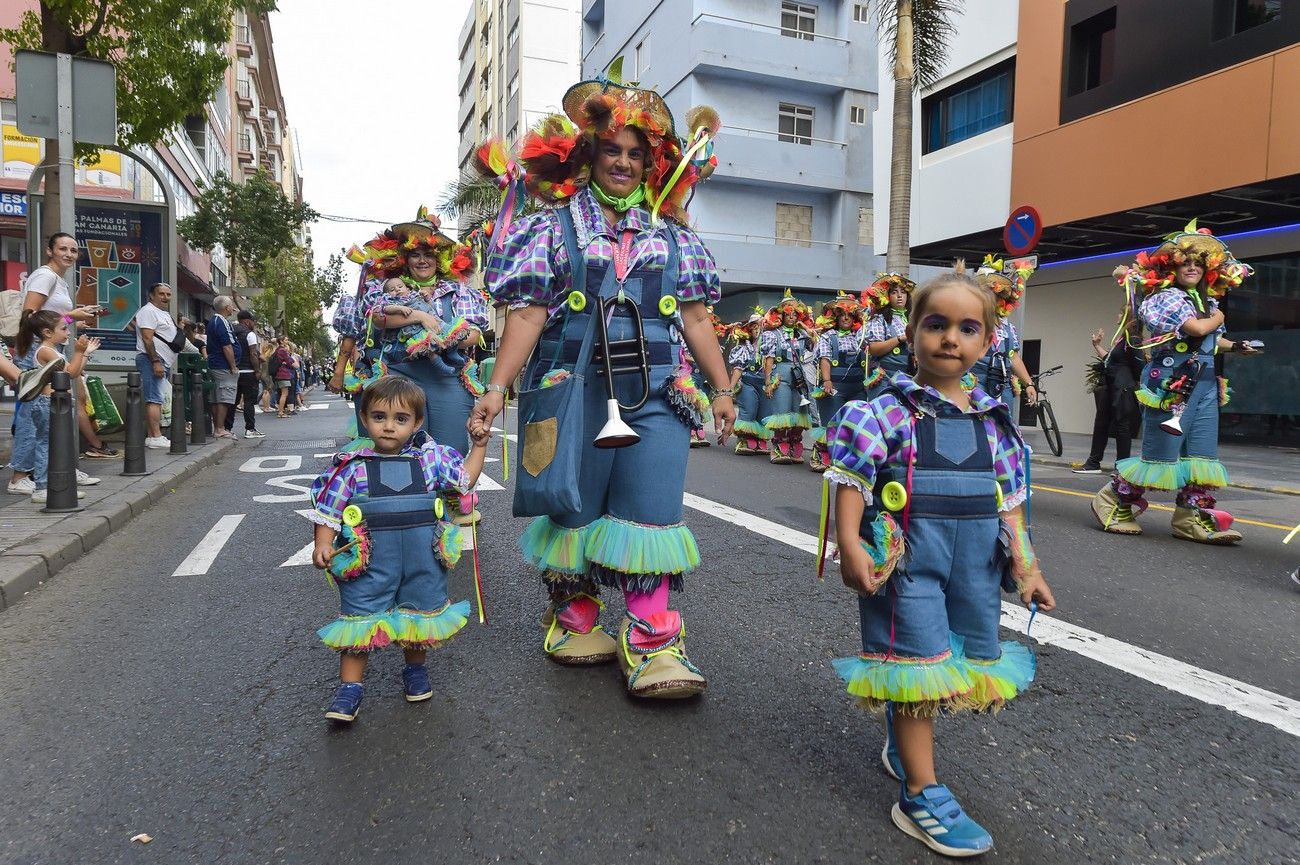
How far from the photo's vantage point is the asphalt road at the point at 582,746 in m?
2.27

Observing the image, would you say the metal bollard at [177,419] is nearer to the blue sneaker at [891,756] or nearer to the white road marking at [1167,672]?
the white road marking at [1167,672]

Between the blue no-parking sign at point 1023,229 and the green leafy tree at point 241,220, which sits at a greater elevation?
the green leafy tree at point 241,220

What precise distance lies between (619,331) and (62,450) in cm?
516

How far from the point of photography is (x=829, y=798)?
8.08 feet

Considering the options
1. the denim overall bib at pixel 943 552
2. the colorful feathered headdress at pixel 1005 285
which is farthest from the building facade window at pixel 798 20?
the denim overall bib at pixel 943 552

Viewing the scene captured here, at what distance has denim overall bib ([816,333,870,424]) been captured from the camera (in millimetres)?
10805

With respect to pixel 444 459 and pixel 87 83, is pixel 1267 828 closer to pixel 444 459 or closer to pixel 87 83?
pixel 444 459

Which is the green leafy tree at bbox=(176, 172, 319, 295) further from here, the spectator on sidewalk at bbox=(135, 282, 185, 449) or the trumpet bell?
the trumpet bell

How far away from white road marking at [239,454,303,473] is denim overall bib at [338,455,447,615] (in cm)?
794

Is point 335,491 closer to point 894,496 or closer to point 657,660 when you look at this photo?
point 657,660

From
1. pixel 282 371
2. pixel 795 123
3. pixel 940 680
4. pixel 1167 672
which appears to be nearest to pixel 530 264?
pixel 940 680

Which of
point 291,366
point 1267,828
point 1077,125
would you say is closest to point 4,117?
point 291,366

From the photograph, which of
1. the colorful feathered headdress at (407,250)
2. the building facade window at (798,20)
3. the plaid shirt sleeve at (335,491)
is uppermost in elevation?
the building facade window at (798,20)

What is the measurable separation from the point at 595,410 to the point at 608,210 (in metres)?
0.75
